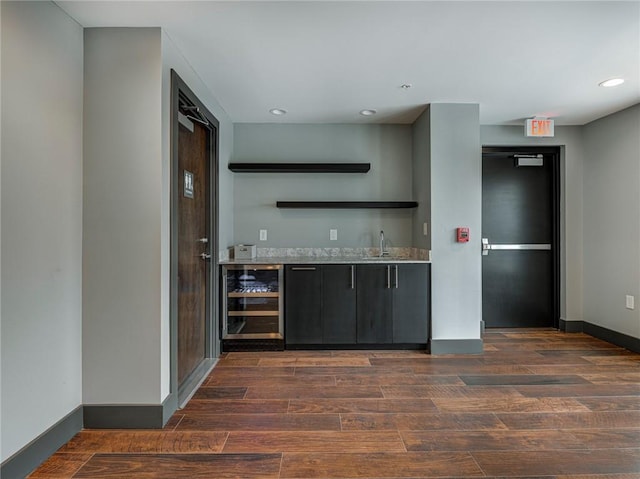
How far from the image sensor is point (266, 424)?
2.29 m

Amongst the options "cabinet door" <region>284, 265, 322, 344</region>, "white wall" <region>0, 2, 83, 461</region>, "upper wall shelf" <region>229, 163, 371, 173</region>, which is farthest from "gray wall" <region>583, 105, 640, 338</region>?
"white wall" <region>0, 2, 83, 461</region>

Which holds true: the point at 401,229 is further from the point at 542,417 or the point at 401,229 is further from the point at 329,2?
the point at 329,2

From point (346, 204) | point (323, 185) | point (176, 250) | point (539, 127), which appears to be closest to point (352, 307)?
point (346, 204)

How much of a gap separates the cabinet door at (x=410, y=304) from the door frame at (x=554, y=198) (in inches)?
75.2

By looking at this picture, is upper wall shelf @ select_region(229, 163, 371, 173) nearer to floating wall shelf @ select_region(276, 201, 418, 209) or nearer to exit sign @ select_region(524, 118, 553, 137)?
floating wall shelf @ select_region(276, 201, 418, 209)

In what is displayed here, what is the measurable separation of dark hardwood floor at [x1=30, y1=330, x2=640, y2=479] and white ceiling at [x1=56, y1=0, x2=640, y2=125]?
2.35 metres

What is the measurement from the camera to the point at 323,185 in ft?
14.1

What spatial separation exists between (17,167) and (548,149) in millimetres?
4986

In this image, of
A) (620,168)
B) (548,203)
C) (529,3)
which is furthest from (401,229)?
(529,3)

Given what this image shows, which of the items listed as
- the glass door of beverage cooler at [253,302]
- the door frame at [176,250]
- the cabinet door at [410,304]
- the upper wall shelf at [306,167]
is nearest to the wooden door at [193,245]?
the door frame at [176,250]

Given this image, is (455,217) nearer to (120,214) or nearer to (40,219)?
(120,214)

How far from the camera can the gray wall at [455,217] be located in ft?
12.0

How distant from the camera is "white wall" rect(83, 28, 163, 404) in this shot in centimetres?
225

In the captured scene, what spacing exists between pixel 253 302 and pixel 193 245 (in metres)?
0.97
